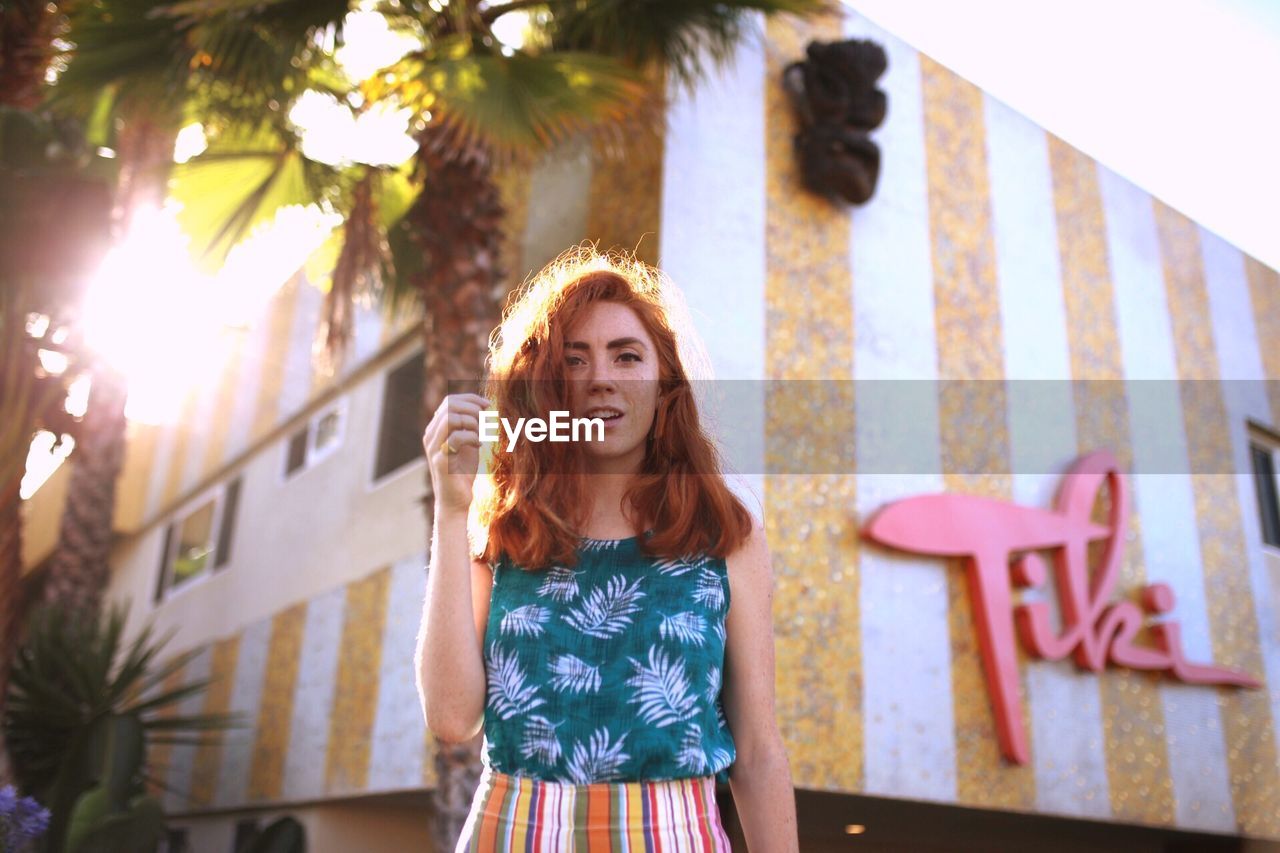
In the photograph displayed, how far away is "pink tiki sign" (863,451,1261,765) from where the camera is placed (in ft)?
23.6

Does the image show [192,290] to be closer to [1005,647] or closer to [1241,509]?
[1005,647]

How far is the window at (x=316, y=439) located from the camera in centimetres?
1073

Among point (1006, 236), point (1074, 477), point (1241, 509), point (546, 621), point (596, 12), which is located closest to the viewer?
point (546, 621)

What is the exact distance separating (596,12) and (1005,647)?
4.46 m

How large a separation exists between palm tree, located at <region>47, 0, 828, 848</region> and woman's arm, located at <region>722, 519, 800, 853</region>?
14.3 ft

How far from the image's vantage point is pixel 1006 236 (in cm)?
865

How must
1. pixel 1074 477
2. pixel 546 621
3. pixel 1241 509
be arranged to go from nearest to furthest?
pixel 546 621 → pixel 1074 477 → pixel 1241 509

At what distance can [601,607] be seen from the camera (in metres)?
1.73

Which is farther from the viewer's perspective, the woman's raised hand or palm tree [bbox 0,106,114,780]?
palm tree [bbox 0,106,114,780]

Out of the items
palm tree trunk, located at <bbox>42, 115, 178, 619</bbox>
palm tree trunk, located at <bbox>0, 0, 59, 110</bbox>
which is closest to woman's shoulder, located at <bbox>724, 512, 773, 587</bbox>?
palm tree trunk, located at <bbox>0, 0, 59, 110</bbox>

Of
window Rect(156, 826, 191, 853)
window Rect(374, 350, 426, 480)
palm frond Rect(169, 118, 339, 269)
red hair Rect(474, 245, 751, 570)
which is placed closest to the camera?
red hair Rect(474, 245, 751, 570)

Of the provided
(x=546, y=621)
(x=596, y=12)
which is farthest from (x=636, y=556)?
(x=596, y=12)

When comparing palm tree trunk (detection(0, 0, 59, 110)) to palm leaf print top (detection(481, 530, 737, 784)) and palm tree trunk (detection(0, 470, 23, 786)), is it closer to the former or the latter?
palm tree trunk (detection(0, 470, 23, 786))

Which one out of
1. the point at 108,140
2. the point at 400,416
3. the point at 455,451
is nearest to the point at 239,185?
the point at 400,416
